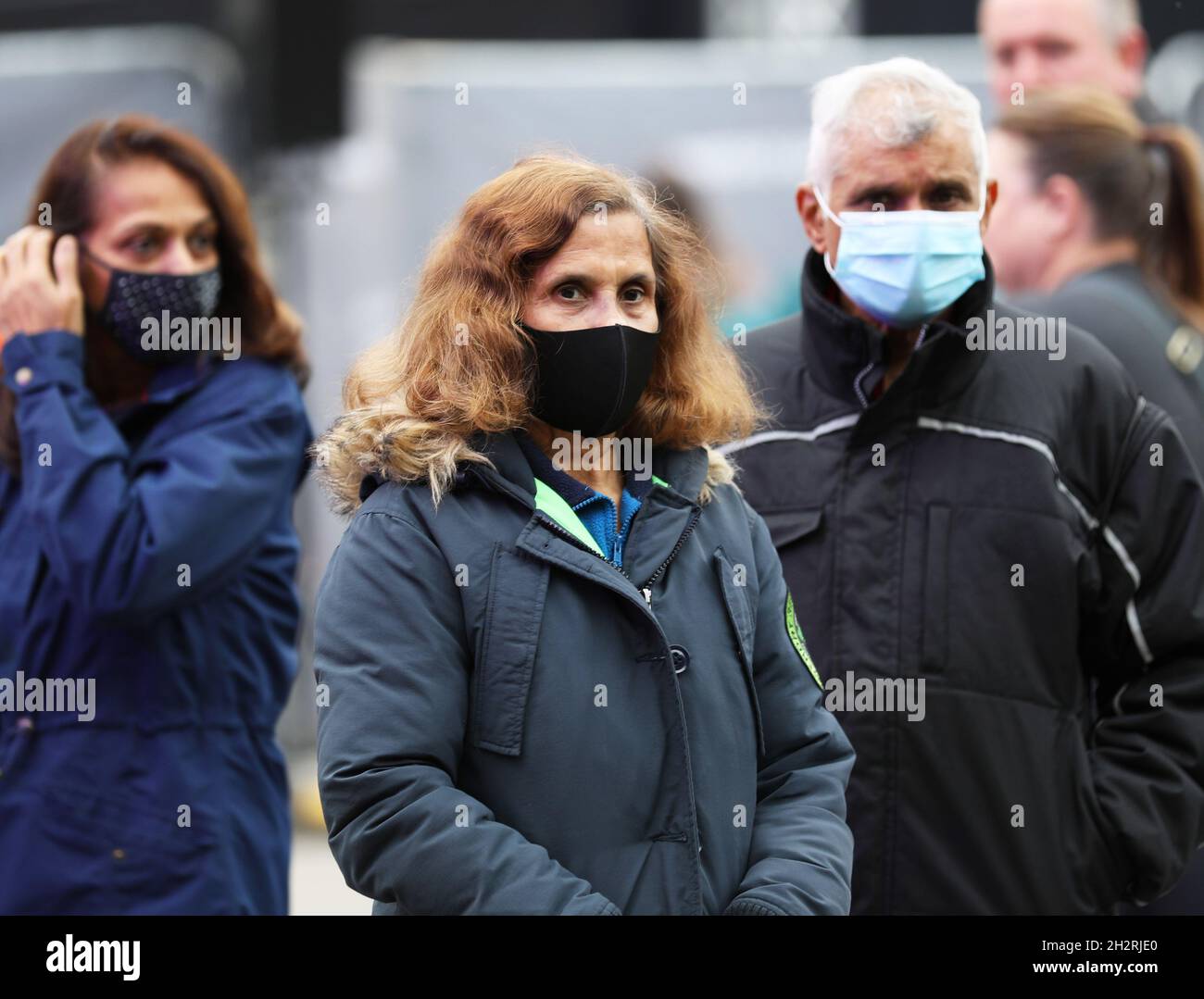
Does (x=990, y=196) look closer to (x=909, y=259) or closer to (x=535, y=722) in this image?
(x=909, y=259)

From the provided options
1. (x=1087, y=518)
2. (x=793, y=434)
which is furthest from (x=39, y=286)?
(x=1087, y=518)

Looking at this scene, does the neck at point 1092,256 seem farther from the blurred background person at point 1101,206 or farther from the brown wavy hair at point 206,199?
the brown wavy hair at point 206,199

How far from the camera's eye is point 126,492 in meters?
3.23

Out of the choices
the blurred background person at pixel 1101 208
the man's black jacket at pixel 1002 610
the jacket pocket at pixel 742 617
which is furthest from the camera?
the blurred background person at pixel 1101 208

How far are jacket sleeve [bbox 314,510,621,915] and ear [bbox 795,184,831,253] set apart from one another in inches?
44.8

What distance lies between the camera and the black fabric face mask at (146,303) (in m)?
3.49

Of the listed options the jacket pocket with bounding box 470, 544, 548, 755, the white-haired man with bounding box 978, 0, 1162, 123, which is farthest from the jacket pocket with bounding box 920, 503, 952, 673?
the white-haired man with bounding box 978, 0, 1162, 123

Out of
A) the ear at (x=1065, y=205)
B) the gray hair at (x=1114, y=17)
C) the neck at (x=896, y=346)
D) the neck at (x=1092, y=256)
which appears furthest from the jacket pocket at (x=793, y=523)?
the gray hair at (x=1114, y=17)

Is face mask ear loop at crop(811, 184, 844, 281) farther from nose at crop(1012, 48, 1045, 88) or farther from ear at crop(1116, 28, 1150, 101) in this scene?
ear at crop(1116, 28, 1150, 101)

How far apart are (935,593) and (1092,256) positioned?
1.41 metres

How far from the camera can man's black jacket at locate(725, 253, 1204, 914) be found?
2943mm
